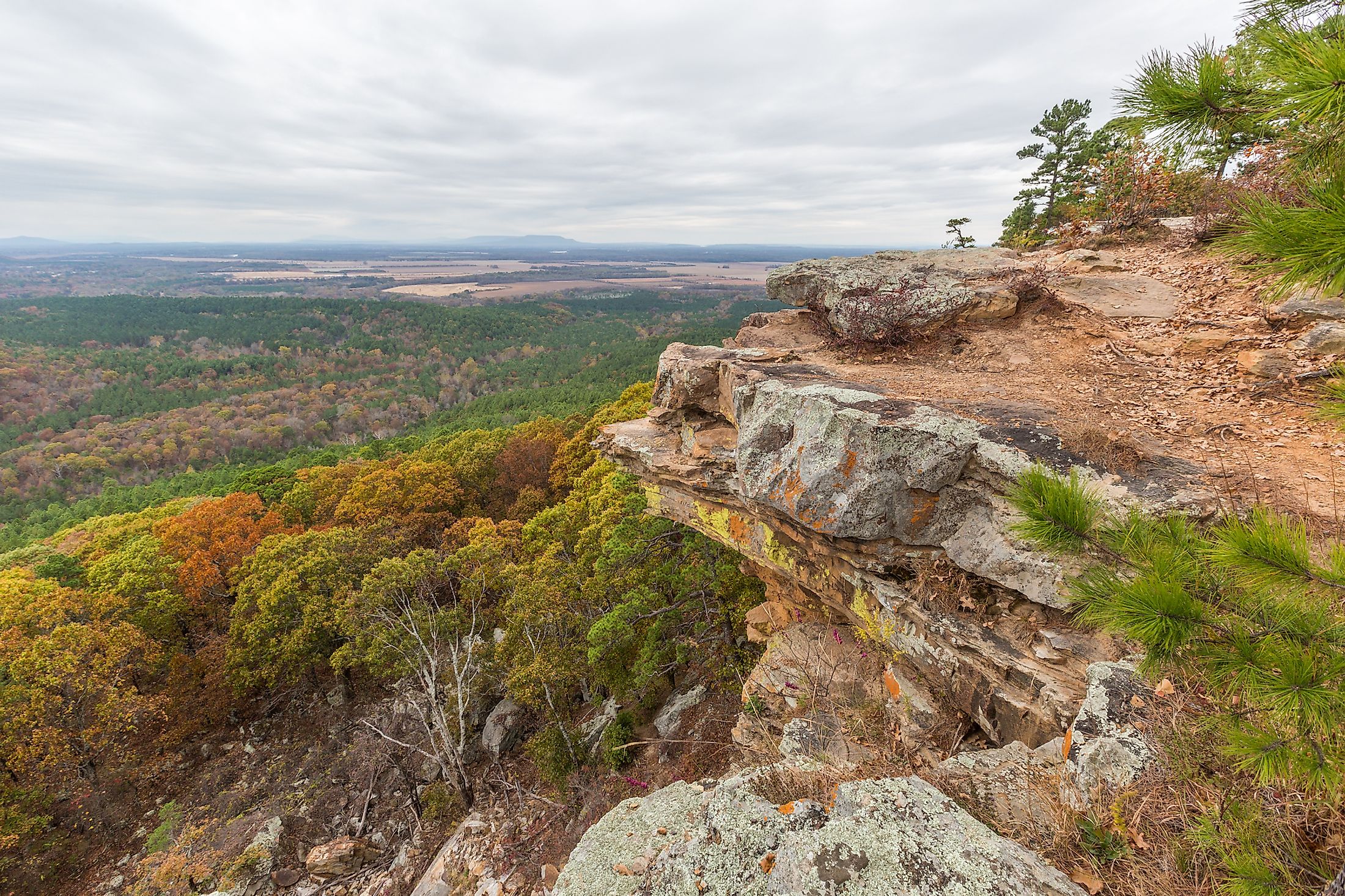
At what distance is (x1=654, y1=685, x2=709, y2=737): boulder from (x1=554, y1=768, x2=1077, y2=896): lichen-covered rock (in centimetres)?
787

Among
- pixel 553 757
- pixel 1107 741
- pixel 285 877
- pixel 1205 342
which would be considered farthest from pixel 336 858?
pixel 1205 342

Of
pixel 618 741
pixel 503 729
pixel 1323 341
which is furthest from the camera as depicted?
pixel 503 729

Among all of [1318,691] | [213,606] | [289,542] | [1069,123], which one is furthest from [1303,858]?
[213,606]

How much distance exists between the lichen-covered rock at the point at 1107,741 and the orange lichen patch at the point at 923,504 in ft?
6.90

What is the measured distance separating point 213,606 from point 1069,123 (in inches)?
1537

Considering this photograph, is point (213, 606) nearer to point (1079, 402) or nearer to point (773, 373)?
point (773, 373)

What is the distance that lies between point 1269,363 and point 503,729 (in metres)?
17.4

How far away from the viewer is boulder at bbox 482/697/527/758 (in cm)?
1455

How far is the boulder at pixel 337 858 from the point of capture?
11.9 meters

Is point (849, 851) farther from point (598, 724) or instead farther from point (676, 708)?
point (598, 724)

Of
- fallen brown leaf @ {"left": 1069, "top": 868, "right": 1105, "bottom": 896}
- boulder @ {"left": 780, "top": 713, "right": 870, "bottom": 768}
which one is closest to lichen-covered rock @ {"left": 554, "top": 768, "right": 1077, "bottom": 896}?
fallen brown leaf @ {"left": 1069, "top": 868, "right": 1105, "bottom": 896}

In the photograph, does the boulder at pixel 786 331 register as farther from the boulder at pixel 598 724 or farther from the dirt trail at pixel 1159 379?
the boulder at pixel 598 724

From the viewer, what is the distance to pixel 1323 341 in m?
5.80

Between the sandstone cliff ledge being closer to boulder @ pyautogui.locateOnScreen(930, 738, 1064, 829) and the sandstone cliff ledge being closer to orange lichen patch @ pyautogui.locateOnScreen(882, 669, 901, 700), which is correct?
orange lichen patch @ pyautogui.locateOnScreen(882, 669, 901, 700)
